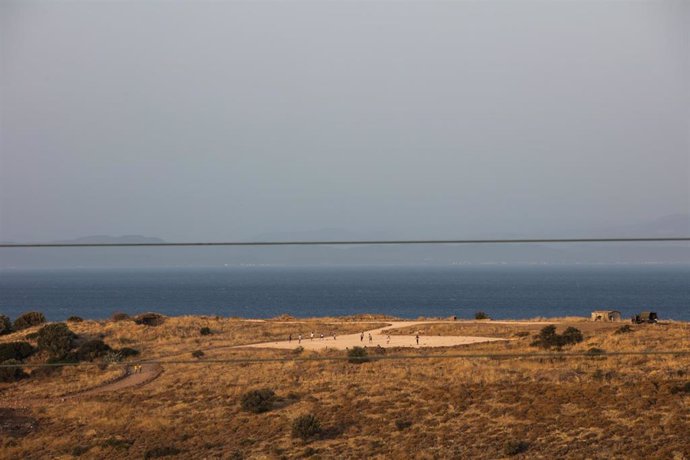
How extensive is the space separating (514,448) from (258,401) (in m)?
16.0

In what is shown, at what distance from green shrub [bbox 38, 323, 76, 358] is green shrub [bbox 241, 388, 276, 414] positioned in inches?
933

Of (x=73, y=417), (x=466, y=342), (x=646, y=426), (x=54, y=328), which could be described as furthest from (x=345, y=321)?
(x=646, y=426)

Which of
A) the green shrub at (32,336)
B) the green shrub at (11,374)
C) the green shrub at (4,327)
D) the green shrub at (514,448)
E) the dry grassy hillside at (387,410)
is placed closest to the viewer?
the green shrub at (514,448)

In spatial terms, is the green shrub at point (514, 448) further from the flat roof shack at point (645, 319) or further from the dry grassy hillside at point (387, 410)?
the flat roof shack at point (645, 319)

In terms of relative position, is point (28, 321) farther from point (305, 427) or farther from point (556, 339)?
point (556, 339)

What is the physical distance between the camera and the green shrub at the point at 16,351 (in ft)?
215

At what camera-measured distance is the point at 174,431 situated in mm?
45094

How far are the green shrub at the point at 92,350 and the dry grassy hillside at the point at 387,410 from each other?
524 centimetres

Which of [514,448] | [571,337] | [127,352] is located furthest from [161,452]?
[571,337]

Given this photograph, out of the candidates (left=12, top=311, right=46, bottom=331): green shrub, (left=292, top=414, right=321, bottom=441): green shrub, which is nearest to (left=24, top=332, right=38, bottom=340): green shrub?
(left=12, top=311, right=46, bottom=331): green shrub

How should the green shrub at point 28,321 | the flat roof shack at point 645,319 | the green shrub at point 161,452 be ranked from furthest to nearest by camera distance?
the green shrub at point 28,321 → the flat roof shack at point 645,319 → the green shrub at point 161,452

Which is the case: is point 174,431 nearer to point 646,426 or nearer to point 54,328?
point 646,426

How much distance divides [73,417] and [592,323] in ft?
162

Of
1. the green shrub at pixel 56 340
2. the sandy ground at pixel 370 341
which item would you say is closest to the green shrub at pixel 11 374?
the green shrub at pixel 56 340
